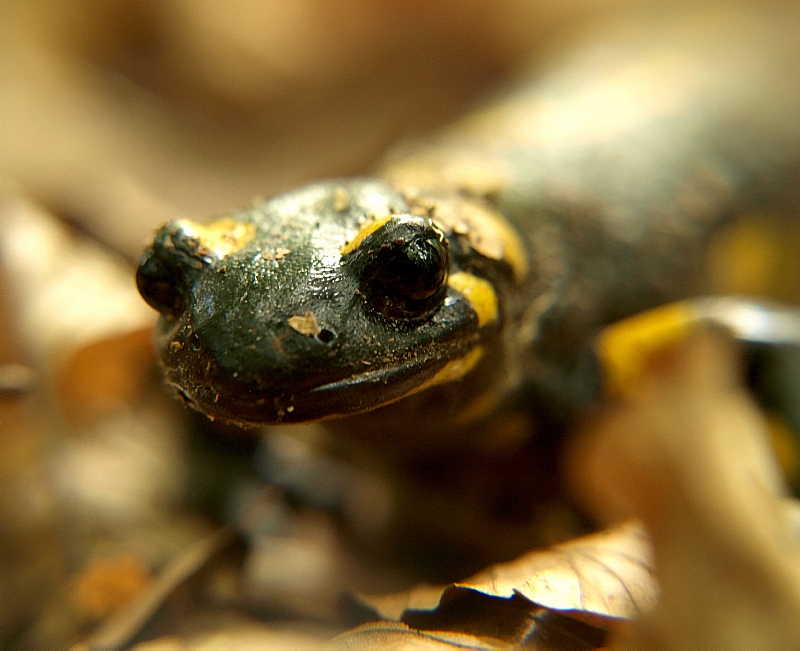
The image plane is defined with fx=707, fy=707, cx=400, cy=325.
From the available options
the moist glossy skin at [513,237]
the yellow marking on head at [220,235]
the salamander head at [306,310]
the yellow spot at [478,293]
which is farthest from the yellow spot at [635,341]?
the yellow marking on head at [220,235]

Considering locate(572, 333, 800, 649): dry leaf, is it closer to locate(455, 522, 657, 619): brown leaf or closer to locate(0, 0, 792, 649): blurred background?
locate(455, 522, 657, 619): brown leaf

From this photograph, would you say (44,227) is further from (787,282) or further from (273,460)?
(787,282)

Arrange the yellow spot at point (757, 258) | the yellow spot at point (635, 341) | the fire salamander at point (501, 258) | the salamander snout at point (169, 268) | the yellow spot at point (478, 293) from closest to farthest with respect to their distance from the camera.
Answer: the fire salamander at point (501, 258), the salamander snout at point (169, 268), the yellow spot at point (478, 293), the yellow spot at point (635, 341), the yellow spot at point (757, 258)

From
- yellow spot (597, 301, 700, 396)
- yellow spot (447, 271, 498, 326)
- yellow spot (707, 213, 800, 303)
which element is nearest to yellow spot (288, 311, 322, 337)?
yellow spot (447, 271, 498, 326)

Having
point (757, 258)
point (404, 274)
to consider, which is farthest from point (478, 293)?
point (757, 258)

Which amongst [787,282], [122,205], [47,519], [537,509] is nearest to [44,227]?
[122,205]

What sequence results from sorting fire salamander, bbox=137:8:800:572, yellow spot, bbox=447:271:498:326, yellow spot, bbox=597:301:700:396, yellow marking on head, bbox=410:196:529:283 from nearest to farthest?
fire salamander, bbox=137:8:800:572
yellow spot, bbox=447:271:498:326
yellow marking on head, bbox=410:196:529:283
yellow spot, bbox=597:301:700:396

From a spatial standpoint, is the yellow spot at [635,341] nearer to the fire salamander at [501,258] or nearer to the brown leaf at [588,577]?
the fire salamander at [501,258]
